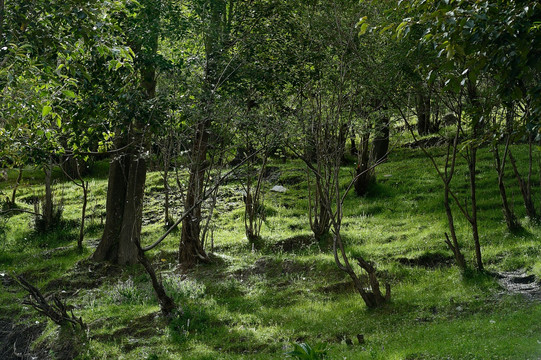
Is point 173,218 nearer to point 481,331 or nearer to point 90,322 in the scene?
point 90,322

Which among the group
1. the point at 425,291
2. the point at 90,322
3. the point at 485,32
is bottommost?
the point at 90,322

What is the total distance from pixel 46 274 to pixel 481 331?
1226 cm

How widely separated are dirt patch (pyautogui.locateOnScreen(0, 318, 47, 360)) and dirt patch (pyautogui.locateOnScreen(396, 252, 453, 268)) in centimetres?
812

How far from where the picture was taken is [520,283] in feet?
35.4

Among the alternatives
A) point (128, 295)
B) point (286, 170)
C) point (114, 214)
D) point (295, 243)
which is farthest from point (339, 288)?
point (114, 214)

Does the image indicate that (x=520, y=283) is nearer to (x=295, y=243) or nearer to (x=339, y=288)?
(x=339, y=288)

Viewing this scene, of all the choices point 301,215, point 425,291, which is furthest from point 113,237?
point 425,291

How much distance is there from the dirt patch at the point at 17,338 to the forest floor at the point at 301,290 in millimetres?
32

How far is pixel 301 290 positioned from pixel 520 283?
437 centimetres

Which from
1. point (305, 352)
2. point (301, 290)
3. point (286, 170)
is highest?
point (286, 170)

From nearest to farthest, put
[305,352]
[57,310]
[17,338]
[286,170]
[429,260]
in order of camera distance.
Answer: [305,352] < [57,310] < [17,338] < [429,260] < [286,170]

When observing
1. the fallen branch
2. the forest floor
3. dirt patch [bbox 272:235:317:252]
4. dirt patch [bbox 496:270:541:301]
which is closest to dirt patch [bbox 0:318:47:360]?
the forest floor

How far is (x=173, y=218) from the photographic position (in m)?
19.5

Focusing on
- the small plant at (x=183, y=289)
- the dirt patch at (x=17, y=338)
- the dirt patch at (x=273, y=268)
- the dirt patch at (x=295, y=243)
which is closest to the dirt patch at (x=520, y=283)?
the dirt patch at (x=273, y=268)
